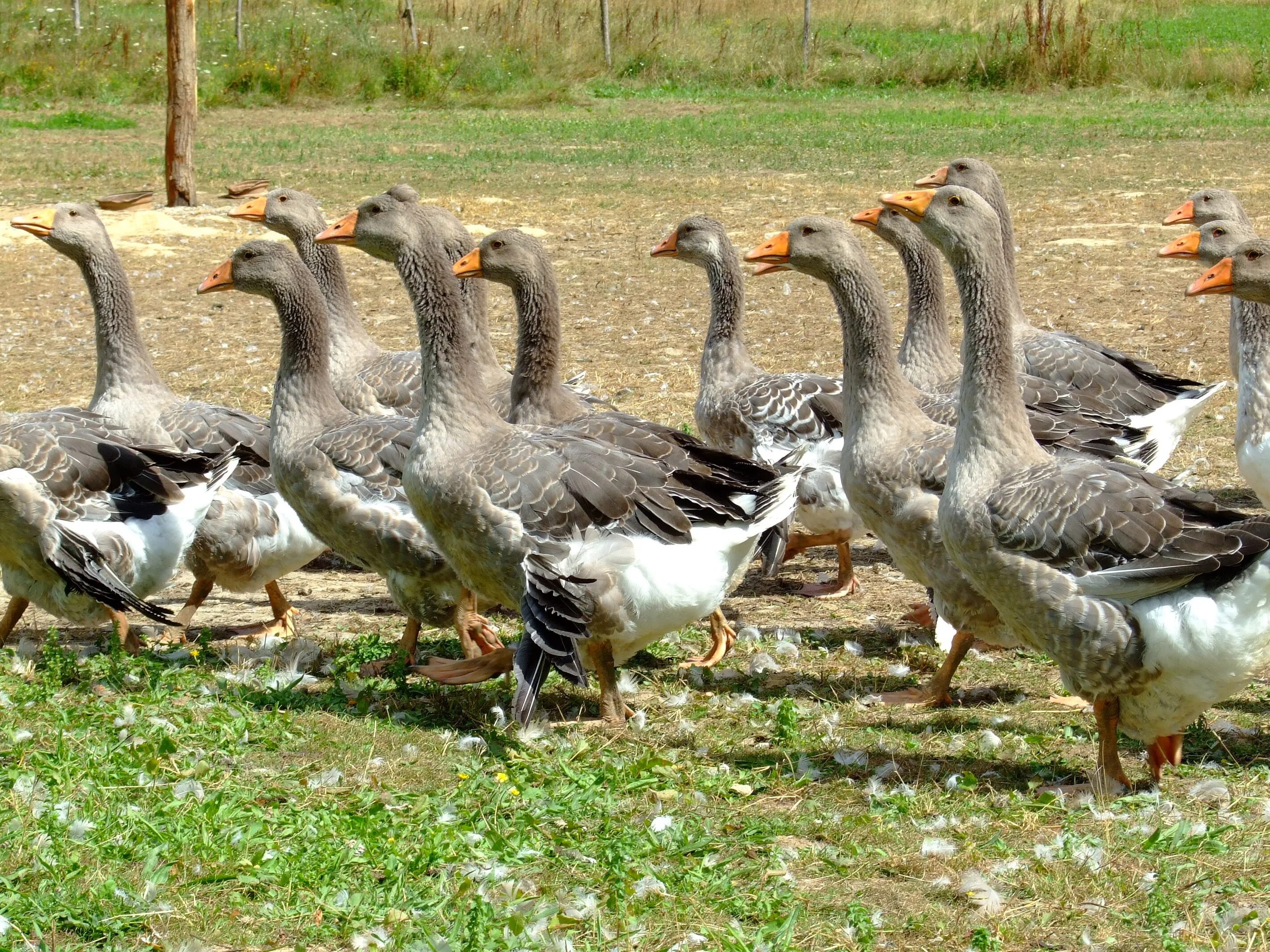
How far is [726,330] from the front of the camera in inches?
304

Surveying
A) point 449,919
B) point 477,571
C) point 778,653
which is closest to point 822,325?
point 778,653

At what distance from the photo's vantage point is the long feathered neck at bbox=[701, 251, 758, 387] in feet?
25.1

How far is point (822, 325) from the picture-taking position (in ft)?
37.2

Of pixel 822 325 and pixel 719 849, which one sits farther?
pixel 822 325

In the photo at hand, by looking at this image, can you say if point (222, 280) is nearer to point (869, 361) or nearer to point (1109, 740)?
point (869, 361)

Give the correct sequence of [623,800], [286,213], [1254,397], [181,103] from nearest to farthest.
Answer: [623,800]
[1254,397]
[286,213]
[181,103]

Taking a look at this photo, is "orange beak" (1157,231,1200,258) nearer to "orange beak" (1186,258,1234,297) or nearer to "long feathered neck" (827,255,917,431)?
"orange beak" (1186,258,1234,297)

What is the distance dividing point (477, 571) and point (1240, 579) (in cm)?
268

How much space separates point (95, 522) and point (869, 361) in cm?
332

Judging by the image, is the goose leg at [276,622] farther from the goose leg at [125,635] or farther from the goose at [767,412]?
the goose at [767,412]

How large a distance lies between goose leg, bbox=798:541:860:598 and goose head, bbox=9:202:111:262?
4043 millimetres

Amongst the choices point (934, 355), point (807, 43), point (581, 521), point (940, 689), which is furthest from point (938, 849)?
point (807, 43)

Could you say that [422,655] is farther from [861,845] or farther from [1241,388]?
[1241,388]

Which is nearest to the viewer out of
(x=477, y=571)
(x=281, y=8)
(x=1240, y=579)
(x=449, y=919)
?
(x=449, y=919)
